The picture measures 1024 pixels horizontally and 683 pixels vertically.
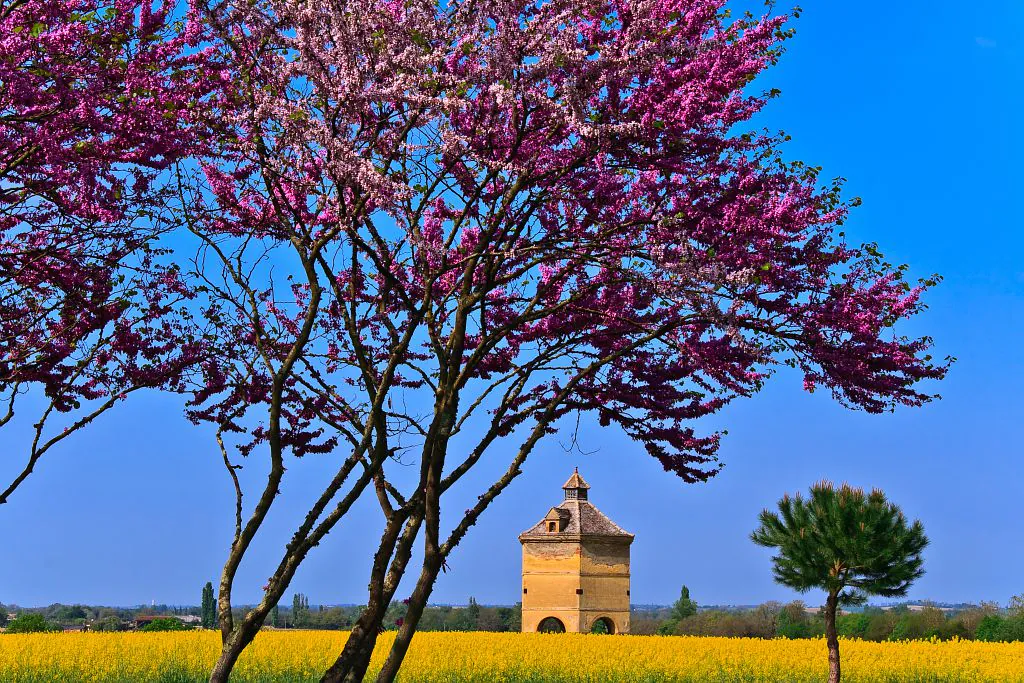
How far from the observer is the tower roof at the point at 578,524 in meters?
40.6

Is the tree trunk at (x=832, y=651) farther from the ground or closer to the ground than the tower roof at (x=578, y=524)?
closer to the ground

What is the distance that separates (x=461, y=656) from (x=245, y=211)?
13.4m

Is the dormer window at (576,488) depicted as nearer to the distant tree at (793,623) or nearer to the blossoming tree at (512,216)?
the distant tree at (793,623)

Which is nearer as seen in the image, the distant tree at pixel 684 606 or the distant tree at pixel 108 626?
the distant tree at pixel 108 626

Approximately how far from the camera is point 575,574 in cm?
4003

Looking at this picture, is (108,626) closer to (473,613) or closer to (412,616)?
(412,616)

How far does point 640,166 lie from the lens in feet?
33.8

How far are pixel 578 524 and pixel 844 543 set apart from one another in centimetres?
1780

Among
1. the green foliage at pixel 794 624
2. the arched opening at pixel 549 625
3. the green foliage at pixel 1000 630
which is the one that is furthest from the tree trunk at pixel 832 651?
the green foliage at pixel 794 624

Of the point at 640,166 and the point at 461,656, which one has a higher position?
the point at 640,166

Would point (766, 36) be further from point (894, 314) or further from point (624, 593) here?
point (624, 593)

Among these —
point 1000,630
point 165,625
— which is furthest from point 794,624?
point 165,625

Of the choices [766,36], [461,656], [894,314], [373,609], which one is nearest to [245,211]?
[373,609]

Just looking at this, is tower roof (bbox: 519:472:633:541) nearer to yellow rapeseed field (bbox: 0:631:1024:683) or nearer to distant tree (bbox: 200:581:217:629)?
yellow rapeseed field (bbox: 0:631:1024:683)
